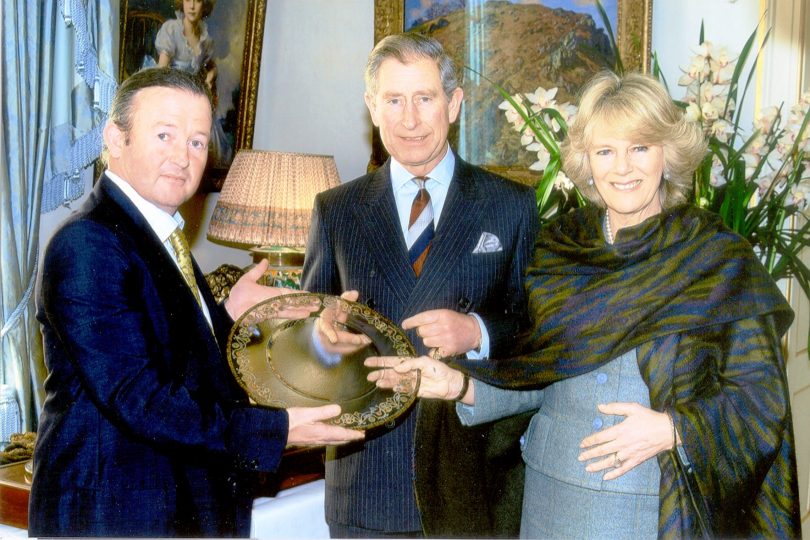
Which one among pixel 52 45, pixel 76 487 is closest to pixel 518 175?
pixel 52 45

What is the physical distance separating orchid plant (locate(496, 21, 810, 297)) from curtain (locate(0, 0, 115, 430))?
94cm

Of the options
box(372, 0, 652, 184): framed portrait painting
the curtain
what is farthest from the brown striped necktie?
box(372, 0, 652, 184): framed portrait painting

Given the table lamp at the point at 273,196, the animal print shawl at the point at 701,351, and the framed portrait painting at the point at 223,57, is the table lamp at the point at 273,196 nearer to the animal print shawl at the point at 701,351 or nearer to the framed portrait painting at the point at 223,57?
the framed portrait painting at the point at 223,57

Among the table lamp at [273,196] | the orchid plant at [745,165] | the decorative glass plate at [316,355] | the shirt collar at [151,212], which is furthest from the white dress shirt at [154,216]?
the table lamp at [273,196]

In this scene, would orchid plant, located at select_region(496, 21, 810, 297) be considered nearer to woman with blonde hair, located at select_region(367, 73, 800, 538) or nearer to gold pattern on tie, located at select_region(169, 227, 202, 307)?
woman with blonde hair, located at select_region(367, 73, 800, 538)

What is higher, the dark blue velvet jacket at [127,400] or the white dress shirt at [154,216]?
the white dress shirt at [154,216]

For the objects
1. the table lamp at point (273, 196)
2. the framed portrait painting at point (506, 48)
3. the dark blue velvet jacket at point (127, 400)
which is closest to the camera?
the dark blue velvet jacket at point (127, 400)

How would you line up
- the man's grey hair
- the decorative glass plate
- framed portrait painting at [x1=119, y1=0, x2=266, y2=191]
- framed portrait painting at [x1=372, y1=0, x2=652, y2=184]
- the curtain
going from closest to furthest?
the decorative glass plate < the man's grey hair < the curtain < framed portrait painting at [x1=372, y1=0, x2=652, y2=184] < framed portrait painting at [x1=119, y1=0, x2=266, y2=191]

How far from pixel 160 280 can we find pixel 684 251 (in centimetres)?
82

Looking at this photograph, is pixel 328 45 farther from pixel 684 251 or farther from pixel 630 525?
pixel 630 525

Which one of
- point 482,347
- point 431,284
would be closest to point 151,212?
point 431,284

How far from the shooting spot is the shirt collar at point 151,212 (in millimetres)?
1270

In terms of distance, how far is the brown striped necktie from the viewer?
1.60 m

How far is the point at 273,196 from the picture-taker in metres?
2.52
